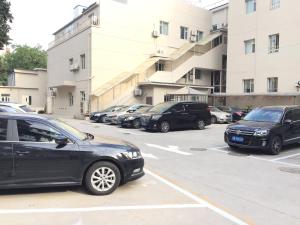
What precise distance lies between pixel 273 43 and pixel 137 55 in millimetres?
13588

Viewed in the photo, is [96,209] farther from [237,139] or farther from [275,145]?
[275,145]

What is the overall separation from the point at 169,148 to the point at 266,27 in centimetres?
2228

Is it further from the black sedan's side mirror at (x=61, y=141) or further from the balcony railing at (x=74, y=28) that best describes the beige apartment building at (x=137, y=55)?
the black sedan's side mirror at (x=61, y=141)

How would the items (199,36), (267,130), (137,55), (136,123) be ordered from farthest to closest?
(199,36)
(137,55)
(136,123)
(267,130)

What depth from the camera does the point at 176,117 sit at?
765 inches

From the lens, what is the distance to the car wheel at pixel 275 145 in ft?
38.3

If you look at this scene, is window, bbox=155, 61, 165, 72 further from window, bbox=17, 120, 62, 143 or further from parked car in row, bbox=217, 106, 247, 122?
window, bbox=17, 120, 62, 143

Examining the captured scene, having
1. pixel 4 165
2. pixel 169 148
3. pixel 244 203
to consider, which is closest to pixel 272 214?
pixel 244 203

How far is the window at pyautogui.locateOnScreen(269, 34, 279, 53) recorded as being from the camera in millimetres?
30234

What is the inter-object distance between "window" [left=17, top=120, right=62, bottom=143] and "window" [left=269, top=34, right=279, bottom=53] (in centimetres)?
2747

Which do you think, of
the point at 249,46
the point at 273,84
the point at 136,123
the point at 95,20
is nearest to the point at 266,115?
the point at 136,123

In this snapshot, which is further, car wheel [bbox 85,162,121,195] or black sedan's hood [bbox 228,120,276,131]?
black sedan's hood [bbox 228,120,276,131]

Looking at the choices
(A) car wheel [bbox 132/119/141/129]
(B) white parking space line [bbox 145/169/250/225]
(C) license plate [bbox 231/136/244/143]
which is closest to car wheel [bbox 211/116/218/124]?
(A) car wheel [bbox 132/119/141/129]

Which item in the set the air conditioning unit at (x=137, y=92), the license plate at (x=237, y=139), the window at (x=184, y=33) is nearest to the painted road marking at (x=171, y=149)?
the license plate at (x=237, y=139)
